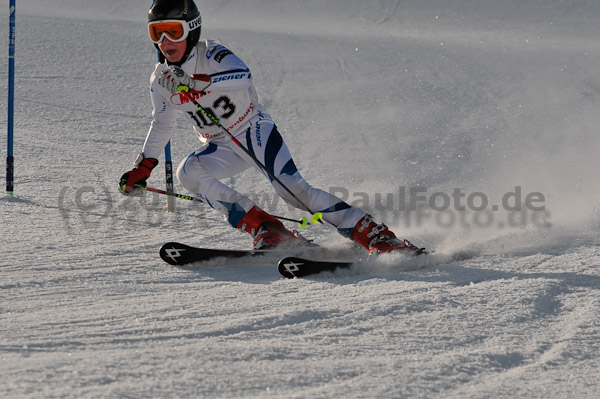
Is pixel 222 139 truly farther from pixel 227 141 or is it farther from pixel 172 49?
pixel 172 49

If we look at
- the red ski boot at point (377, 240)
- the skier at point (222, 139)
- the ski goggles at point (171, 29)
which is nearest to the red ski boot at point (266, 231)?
the skier at point (222, 139)

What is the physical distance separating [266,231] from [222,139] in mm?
815

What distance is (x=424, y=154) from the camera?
831cm

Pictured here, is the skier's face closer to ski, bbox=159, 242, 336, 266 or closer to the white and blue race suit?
the white and blue race suit

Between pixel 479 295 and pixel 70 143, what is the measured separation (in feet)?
19.5

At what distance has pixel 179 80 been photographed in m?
4.64

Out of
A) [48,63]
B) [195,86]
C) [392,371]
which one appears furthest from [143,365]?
[48,63]

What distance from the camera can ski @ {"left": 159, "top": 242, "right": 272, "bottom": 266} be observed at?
4.55 meters

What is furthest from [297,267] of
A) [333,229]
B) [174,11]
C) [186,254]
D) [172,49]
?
[174,11]

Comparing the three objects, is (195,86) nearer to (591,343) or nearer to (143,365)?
(143,365)

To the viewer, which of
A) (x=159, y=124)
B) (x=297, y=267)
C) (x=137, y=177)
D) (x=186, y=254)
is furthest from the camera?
(x=159, y=124)

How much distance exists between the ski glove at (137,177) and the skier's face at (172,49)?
762 mm

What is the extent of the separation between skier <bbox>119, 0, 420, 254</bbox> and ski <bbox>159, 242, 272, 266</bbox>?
242 millimetres

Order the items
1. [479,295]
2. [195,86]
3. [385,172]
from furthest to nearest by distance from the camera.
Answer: [385,172]
[195,86]
[479,295]
